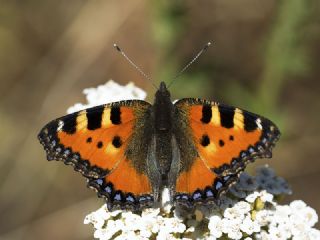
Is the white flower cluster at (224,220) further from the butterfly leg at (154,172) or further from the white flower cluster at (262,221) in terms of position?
the butterfly leg at (154,172)

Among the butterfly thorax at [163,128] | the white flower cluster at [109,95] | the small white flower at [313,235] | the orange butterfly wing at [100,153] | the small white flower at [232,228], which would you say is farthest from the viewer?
the white flower cluster at [109,95]

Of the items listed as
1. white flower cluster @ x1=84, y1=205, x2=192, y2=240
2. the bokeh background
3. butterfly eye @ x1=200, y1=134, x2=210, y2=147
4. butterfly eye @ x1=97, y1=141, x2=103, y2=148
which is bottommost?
white flower cluster @ x1=84, y1=205, x2=192, y2=240

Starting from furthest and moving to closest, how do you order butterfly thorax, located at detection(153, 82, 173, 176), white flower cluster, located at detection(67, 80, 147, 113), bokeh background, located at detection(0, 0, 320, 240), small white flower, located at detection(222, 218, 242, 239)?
bokeh background, located at detection(0, 0, 320, 240) < white flower cluster, located at detection(67, 80, 147, 113) < butterfly thorax, located at detection(153, 82, 173, 176) < small white flower, located at detection(222, 218, 242, 239)

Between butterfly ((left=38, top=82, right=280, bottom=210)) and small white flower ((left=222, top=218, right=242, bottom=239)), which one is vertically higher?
butterfly ((left=38, top=82, right=280, bottom=210))

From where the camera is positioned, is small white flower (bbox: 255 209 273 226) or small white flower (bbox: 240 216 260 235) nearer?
small white flower (bbox: 240 216 260 235)

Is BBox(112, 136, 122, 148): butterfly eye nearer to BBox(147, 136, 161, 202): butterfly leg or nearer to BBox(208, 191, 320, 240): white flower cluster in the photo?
BBox(147, 136, 161, 202): butterfly leg

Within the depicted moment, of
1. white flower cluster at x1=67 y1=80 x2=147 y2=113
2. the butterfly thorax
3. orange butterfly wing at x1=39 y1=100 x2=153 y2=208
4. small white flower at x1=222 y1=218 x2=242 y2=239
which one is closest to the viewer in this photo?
small white flower at x1=222 y1=218 x2=242 y2=239

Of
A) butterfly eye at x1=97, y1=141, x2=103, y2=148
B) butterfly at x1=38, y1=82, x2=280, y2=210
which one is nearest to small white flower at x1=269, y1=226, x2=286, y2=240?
butterfly at x1=38, y1=82, x2=280, y2=210

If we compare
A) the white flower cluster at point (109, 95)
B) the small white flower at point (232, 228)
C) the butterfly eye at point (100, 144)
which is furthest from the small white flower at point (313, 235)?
the white flower cluster at point (109, 95)
